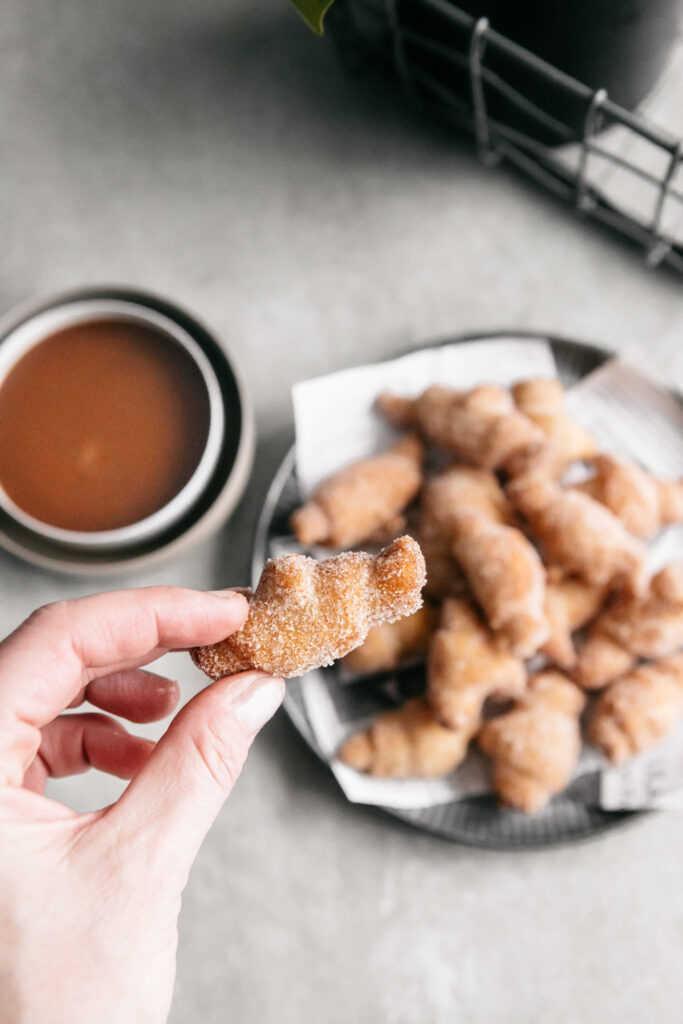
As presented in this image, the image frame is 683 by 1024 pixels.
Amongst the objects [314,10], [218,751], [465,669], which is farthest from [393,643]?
[314,10]

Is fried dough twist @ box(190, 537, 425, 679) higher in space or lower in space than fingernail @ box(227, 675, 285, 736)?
higher

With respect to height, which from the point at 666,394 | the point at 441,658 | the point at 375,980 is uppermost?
the point at 666,394

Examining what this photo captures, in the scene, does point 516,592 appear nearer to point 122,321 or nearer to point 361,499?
point 361,499

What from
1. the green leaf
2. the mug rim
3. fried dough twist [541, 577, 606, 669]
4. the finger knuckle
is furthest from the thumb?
the green leaf

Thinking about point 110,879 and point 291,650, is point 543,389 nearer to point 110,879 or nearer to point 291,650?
Result: point 291,650

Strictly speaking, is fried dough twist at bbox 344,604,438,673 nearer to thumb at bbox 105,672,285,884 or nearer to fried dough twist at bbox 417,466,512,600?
fried dough twist at bbox 417,466,512,600

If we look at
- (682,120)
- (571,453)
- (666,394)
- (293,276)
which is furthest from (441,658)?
(682,120)

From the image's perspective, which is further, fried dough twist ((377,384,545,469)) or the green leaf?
fried dough twist ((377,384,545,469))
